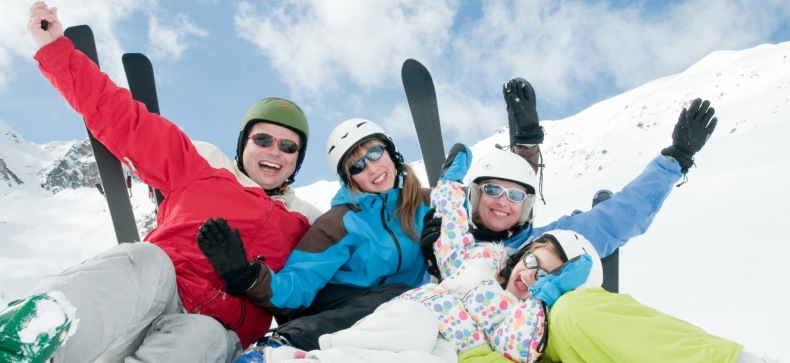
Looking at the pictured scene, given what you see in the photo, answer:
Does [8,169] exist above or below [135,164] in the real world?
above

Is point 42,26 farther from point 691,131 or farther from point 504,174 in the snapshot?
point 691,131

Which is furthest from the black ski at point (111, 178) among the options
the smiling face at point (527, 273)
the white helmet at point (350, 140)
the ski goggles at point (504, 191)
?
the smiling face at point (527, 273)

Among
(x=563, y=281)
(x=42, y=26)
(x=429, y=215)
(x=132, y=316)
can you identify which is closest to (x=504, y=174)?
(x=429, y=215)

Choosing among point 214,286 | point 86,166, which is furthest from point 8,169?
point 214,286

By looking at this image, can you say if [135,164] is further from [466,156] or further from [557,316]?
[557,316]

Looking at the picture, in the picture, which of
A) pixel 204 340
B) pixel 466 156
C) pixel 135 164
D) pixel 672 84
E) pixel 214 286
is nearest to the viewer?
pixel 204 340

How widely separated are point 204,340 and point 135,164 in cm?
142

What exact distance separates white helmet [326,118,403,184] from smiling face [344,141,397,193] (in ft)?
0.20

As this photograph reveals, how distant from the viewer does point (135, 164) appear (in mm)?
3215

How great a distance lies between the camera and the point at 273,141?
141 inches

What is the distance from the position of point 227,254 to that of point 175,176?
89cm

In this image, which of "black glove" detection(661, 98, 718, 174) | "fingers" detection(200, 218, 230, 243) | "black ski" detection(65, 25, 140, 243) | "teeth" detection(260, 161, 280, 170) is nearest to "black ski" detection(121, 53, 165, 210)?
"black ski" detection(65, 25, 140, 243)

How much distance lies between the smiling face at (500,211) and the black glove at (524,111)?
654mm

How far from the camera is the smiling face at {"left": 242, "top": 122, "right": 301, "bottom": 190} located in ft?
11.7
